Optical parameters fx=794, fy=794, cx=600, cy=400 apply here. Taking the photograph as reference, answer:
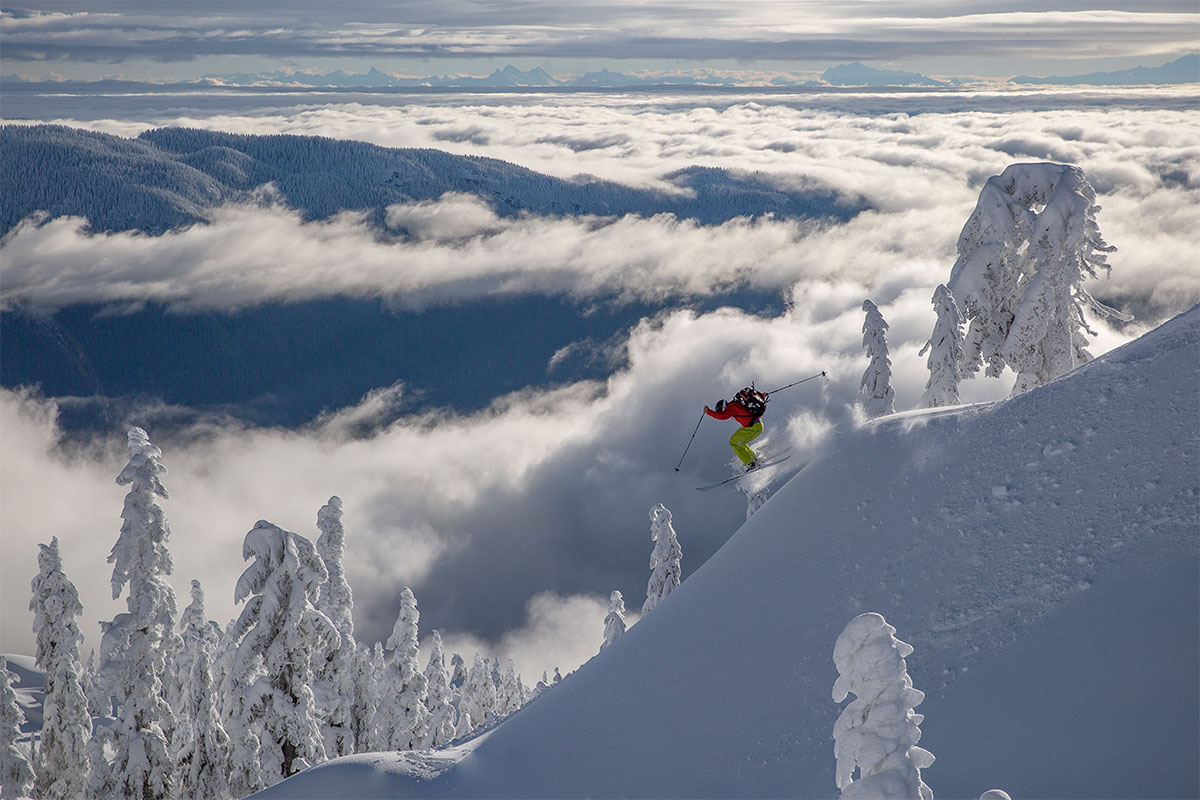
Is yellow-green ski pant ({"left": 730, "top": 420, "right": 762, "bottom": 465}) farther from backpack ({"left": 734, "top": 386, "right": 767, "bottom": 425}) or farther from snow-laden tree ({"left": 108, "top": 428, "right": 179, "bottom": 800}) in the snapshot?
snow-laden tree ({"left": 108, "top": 428, "right": 179, "bottom": 800})

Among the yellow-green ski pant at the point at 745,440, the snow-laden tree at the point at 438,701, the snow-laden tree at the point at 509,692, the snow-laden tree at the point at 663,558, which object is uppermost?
the yellow-green ski pant at the point at 745,440

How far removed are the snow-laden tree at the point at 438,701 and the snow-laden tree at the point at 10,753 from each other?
43.4 ft

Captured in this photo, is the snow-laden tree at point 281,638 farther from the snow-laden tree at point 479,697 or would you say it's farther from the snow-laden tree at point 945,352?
the snow-laden tree at point 479,697

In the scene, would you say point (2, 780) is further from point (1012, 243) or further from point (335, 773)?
point (1012, 243)

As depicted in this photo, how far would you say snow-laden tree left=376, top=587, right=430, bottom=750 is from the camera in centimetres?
2941

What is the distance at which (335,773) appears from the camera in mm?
11984

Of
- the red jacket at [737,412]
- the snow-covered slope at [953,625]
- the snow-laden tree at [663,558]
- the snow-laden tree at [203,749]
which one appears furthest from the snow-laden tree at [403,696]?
the snow-covered slope at [953,625]

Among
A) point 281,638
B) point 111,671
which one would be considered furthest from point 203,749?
point 281,638

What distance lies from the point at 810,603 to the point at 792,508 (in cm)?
235

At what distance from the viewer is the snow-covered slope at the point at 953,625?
820cm

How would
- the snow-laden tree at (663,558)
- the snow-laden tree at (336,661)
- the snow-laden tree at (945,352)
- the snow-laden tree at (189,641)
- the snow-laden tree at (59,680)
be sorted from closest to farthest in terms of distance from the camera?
1. the snow-laden tree at (336,661)
2. the snow-laden tree at (945,352)
3. the snow-laden tree at (59,680)
4. the snow-laden tree at (663,558)
5. the snow-laden tree at (189,641)

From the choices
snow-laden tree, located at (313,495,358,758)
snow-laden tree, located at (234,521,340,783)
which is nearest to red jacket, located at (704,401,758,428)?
snow-laden tree, located at (234,521,340,783)

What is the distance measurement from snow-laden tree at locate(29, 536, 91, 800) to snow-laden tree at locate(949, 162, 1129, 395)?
2830 cm

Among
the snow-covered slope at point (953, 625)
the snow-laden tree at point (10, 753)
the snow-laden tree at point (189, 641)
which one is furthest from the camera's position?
the snow-laden tree at point (189, 641)
